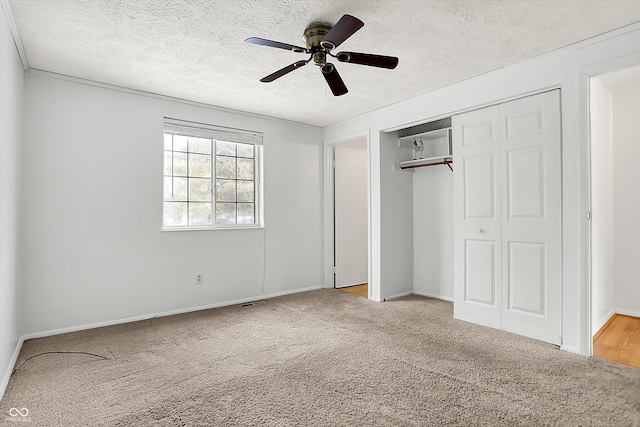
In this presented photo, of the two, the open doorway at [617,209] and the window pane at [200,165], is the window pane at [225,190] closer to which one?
the window pane at [200,165]

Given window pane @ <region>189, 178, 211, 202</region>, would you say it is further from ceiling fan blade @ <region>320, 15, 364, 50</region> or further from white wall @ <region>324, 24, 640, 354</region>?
white wall @ <region>324, 24, 640, 354</region>

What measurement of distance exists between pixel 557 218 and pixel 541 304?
771 mm

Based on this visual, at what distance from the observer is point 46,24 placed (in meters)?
2.49

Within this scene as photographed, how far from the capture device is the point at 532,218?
3.12 meters

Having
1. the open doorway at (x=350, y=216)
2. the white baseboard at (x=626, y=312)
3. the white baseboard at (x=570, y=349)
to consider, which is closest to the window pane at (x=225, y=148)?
the open doorway at (x=350, y=216)

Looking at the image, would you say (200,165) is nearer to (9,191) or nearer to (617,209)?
(9,191)

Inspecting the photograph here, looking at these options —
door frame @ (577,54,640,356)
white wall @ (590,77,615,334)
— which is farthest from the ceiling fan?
white wall @ (590,77,615,334)

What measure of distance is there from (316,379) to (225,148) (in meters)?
3.16

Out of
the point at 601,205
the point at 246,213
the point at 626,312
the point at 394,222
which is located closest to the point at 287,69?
the point at 246,213

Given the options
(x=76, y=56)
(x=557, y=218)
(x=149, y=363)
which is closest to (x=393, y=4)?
(x=557, y=218)

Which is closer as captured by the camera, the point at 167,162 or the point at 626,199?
the point at 626,199

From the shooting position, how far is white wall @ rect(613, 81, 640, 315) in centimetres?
376

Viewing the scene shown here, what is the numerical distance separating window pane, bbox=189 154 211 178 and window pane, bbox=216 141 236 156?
0.61 ft

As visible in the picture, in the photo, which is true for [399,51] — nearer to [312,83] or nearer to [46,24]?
[312,83]
